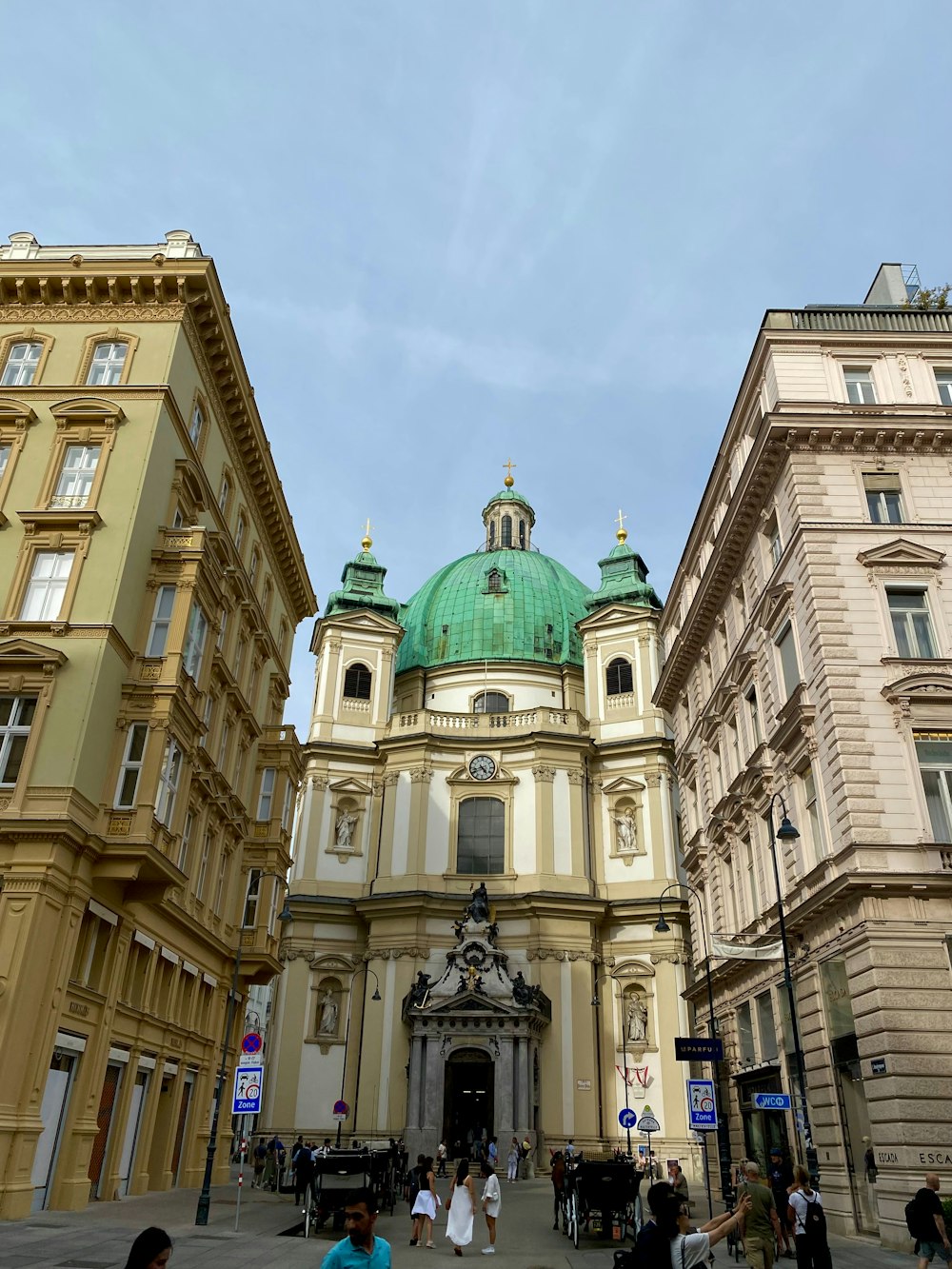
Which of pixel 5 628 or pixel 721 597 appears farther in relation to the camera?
pixel 721 597

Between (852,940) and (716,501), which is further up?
(716,501)

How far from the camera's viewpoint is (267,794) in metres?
38.4

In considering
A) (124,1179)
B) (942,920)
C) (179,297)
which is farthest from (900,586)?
(124,1179)

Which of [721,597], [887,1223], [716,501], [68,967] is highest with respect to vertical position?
[716,501]

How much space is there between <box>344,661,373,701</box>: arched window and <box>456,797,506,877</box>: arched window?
9438mm

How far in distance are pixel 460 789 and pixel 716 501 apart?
26.4 meters

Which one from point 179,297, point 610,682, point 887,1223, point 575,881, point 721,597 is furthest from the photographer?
point 610,682

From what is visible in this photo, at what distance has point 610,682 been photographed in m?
60.8

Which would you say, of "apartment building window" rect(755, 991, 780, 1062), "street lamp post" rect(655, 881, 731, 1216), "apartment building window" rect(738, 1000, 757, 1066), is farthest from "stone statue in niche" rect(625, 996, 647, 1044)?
"apartment building window" rect(755, 991, 780, 1062)

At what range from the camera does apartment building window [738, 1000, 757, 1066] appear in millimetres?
30422

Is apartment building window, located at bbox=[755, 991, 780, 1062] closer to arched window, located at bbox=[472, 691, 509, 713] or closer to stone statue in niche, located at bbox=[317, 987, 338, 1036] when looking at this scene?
stone statue in niche, located at bbox=[317, 987, 338, 1036]

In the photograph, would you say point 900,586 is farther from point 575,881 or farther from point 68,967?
A: point 575,881

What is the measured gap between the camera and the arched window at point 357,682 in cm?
6103

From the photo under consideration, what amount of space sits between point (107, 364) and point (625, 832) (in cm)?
3743
